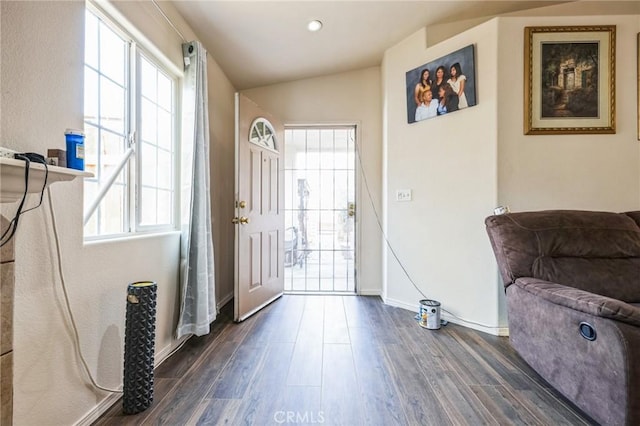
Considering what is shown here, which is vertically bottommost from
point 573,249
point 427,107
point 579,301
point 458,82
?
point 579,301

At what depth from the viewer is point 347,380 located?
67.6 inches

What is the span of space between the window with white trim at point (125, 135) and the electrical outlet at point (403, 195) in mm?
2076

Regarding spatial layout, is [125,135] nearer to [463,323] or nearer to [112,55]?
[112,55]

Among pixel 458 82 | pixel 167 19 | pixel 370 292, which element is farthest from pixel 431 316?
pixel 167 19

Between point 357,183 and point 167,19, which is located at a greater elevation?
point 167,19

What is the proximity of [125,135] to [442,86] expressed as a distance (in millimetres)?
2536

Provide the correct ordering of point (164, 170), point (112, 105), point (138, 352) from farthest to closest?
point (164, 170)
point (112, 105)
point (138, 352)

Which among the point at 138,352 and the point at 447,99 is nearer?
the point at 138,352

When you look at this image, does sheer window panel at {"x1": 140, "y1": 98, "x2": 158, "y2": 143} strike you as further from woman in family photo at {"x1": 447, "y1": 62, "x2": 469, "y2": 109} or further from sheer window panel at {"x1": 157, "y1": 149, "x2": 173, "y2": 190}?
woman in family photo at {"x1": 447, "y1": 62, "x2": 469, "y2": 109}

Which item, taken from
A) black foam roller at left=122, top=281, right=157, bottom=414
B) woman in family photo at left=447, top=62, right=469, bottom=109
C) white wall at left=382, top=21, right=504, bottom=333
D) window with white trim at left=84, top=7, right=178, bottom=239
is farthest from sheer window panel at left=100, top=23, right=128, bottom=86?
woman in family photo at left=447, top=62, right=469, bottom=109

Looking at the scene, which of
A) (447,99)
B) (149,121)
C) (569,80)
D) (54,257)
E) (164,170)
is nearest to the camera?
(54,257)

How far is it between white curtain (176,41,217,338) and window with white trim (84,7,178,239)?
13 centimetres

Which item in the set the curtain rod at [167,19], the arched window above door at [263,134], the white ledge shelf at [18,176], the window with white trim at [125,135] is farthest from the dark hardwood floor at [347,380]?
the curtain rod at [167,19]

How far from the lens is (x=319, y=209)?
3844 mm
